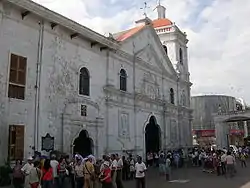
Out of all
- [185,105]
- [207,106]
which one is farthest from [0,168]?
[207,106]

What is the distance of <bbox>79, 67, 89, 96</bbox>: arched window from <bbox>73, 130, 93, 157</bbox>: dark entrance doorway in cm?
236

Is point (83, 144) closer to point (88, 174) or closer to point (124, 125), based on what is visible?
point (124, 125)

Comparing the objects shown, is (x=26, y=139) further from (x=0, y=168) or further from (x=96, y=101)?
(x=96, y=101)

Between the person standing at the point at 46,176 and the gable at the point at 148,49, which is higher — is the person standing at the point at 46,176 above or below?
below

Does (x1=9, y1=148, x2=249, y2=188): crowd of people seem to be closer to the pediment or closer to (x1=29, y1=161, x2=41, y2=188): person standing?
(x1=29, y1=161, x2=41, y2=188): person standing

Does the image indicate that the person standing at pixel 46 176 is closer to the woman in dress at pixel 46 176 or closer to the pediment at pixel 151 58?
the woman in dress at pixel 46 176

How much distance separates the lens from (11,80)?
1513cm

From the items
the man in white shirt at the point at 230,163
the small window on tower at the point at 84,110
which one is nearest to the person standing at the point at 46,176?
the small window on tower at the point at 84,110

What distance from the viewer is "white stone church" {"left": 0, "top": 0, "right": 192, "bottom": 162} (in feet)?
50.2

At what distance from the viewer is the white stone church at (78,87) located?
15294mm

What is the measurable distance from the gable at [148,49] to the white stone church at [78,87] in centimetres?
8

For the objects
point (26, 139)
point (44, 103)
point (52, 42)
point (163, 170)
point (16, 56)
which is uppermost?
point (52, 42)

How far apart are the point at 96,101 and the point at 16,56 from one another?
6488 mm

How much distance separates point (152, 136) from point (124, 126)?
5.31m
